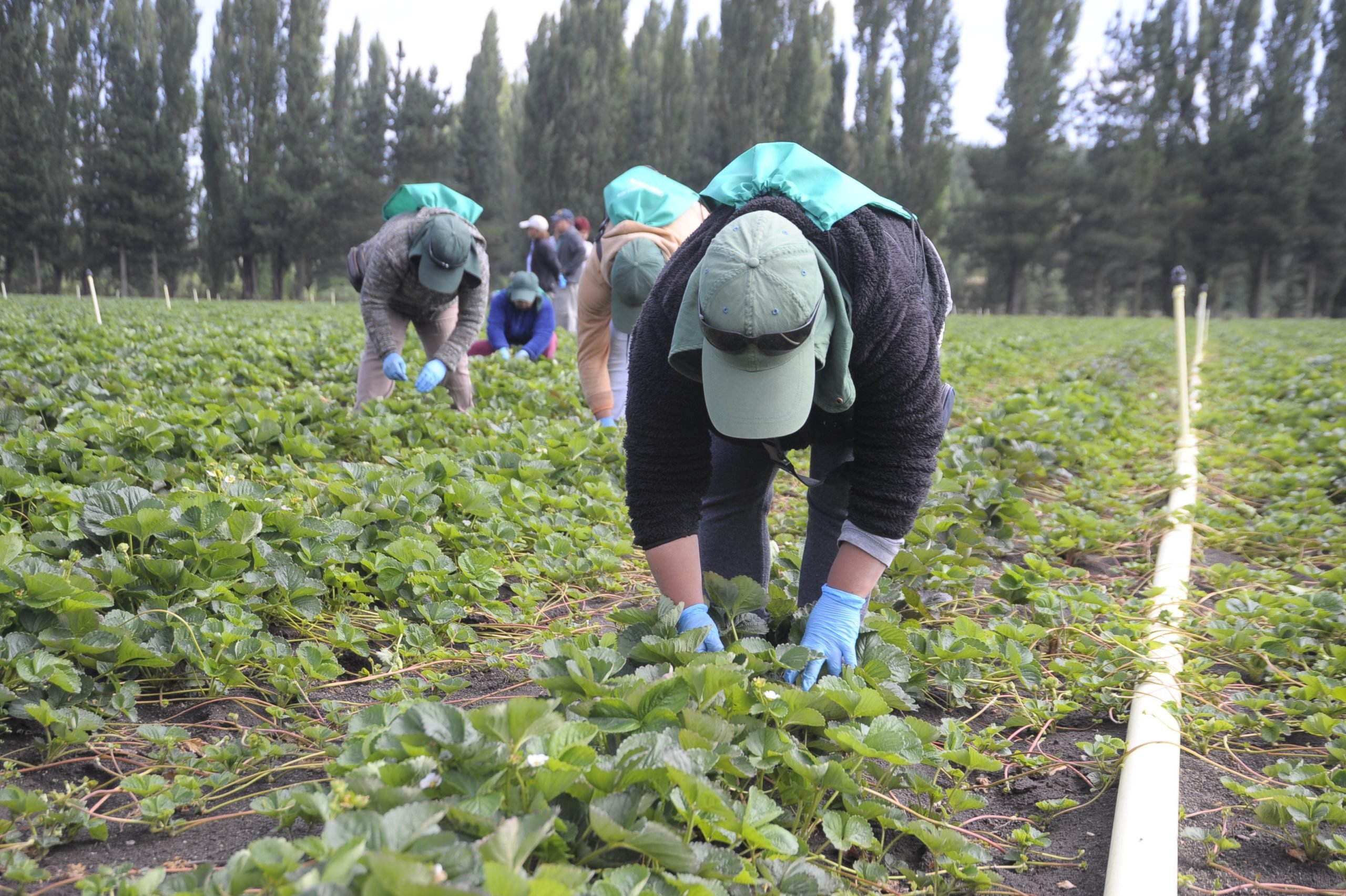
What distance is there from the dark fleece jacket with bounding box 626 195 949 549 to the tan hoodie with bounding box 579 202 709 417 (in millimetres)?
1578

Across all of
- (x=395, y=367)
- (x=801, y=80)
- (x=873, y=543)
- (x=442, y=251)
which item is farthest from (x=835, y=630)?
(x=801, y=80)

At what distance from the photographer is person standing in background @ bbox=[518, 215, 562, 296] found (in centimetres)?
902

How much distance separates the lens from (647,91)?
110 ft

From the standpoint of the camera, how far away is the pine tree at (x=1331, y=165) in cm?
3169

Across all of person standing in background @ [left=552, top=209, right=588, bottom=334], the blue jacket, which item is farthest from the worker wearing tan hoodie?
person standing in background @ [left=552, top=209, right=588, bottom=334]

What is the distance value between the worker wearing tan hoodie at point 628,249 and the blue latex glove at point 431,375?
0.95 m

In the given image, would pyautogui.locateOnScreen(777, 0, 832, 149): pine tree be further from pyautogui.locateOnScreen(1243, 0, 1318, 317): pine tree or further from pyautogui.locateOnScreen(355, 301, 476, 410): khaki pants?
pyautogui.locateOnScreen(355, 301, 476, 410): khaki pants

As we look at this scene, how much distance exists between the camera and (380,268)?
4434 mm

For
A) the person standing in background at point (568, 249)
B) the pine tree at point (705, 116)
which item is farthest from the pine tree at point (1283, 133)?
the person standing in background at point (568, 249)

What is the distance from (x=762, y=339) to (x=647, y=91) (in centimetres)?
3448

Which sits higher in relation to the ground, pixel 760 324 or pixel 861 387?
pixel 760 324

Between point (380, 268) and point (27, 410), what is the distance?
5.46ft

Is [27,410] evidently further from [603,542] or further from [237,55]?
[237,55]

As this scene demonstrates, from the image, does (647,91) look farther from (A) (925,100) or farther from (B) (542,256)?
(B) (542,256)
